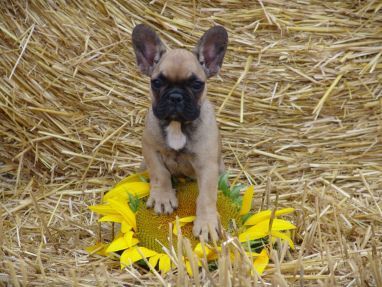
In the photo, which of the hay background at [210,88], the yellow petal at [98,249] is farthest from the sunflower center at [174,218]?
the hay background at [210,88]

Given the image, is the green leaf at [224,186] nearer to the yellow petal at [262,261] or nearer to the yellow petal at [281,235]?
the yellow petal at [281,235]

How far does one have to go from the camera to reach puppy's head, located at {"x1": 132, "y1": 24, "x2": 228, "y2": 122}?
4320 millimetres

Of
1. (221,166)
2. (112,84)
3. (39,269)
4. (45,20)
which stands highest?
(45,20)

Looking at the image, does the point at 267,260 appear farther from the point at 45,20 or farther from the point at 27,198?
the point at 45,20

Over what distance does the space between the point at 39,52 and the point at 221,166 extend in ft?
4.84

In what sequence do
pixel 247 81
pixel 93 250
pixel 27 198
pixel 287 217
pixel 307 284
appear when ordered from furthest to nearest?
pixel 247 81 < pixel 27 198 < pixel 287 217 < pixel 93 250 < pixel 307 284

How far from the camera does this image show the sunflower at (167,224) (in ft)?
13.6

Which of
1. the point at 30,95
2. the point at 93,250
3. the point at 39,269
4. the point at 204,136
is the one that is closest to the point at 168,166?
the point at 204,136

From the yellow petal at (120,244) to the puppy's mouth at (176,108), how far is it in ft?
2.14

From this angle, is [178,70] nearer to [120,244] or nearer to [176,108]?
[176,108]

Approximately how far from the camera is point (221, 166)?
5.02 meters

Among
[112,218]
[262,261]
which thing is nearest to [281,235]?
[262,261]

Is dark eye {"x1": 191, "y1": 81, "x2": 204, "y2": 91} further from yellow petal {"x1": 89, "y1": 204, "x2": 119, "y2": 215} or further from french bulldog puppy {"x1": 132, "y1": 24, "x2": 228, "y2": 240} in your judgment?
yellow petal {"x1": 89, "y1": 204, "x2": 119, "y2": 215}

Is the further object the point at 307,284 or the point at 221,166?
the point at 221,166
